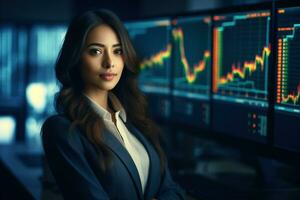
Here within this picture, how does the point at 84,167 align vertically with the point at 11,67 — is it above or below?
below

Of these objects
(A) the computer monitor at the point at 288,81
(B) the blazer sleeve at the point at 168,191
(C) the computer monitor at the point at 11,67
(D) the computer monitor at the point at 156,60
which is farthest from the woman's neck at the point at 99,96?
(C) the computer monitor at the point at 11,67

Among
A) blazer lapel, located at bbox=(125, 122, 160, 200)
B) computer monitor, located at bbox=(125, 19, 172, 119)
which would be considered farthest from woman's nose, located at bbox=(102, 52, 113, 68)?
computer monitor, located at bbox=(125, 19, 172, 119)

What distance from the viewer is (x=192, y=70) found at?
2453 millimetres

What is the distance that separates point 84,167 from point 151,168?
0.71 feet

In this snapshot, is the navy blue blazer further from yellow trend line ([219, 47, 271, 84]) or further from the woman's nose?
yellow trend line ([219, 47, 271, 84])

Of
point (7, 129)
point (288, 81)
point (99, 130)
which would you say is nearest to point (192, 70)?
point (288, 81)

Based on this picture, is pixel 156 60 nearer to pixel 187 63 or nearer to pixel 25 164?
pixel 187 63

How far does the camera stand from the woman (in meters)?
1.54

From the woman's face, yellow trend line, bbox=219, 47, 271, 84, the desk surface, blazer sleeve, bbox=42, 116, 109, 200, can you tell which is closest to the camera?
blazer sleeve, bbox=42, 116, 109, 200

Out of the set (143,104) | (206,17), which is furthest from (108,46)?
(206,17)

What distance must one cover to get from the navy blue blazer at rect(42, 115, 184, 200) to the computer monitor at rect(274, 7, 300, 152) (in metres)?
0.52

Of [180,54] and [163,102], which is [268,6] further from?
[163,102]

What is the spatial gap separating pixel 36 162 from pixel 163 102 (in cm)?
59

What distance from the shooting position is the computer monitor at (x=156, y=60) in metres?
2.66
